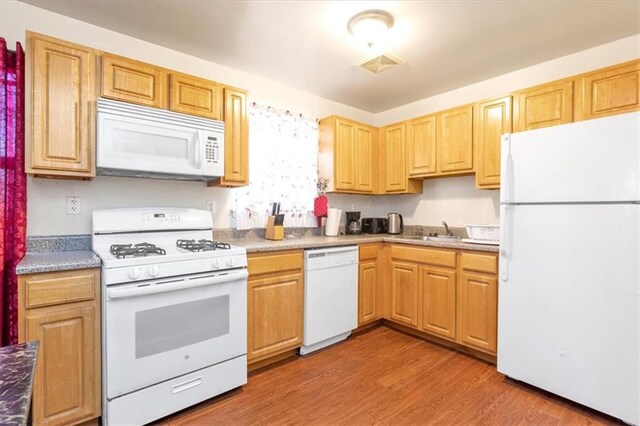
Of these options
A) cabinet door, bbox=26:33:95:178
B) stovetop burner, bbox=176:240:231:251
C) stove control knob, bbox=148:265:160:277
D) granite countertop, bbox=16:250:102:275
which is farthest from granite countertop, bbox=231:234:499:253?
cabinet door, bbox=26:33:95:178

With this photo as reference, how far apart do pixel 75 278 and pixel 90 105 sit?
1.04 meters

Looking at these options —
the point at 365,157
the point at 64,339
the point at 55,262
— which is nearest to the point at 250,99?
the point at 365,157

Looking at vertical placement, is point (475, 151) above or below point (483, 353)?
above

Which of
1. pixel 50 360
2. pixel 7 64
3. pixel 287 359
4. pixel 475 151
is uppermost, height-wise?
pixel 7 64

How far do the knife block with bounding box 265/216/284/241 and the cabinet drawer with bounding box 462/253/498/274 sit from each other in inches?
60.1

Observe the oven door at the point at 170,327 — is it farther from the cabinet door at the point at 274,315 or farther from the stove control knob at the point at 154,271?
the cabinet door at the point at 274,315

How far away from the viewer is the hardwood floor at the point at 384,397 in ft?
5.99

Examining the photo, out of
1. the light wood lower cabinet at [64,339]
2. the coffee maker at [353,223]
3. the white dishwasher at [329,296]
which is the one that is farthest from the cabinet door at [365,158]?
the light wood lower cabinet at [64,339]

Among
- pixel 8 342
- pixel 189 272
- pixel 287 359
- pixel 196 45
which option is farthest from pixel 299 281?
pixel 196 45

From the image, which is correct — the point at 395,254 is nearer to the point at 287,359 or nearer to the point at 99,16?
the point at 287,359

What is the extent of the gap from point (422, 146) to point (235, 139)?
73.1 inches

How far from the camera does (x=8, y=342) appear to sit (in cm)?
178

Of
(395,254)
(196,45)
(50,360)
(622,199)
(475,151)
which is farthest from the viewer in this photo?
(395,254)

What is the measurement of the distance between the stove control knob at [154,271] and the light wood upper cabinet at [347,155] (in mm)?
1971
